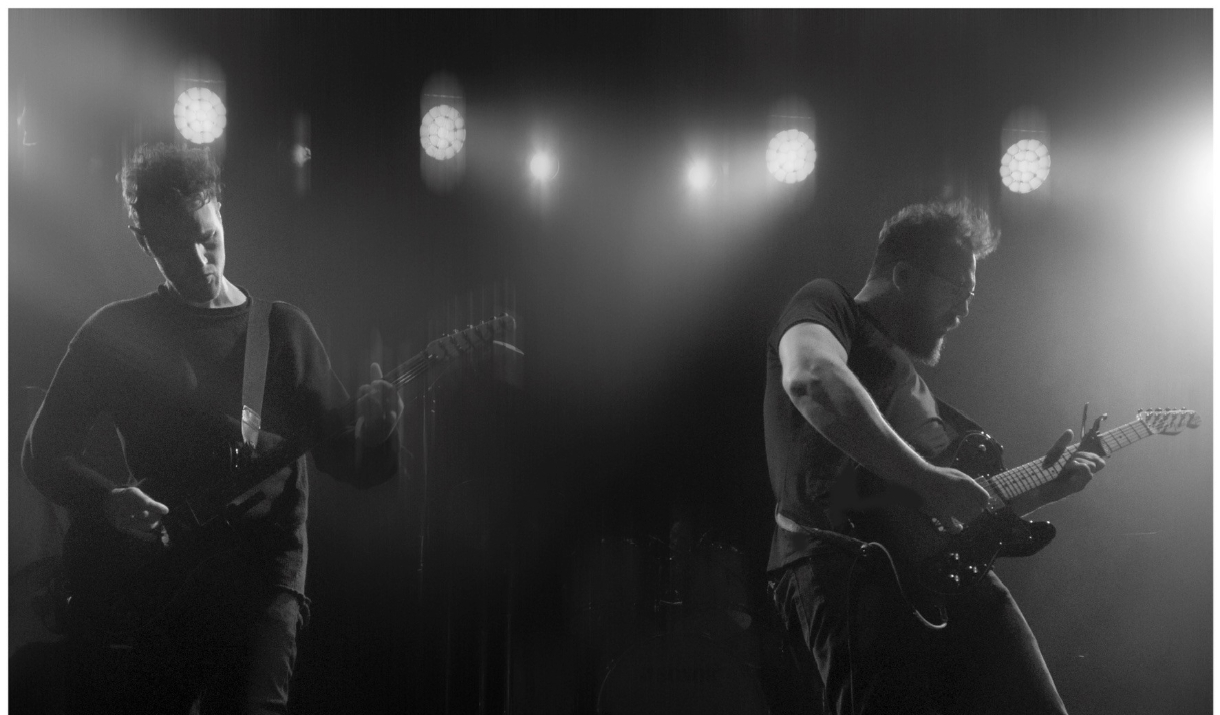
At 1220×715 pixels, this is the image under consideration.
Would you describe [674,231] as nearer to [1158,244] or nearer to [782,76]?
[782,76]

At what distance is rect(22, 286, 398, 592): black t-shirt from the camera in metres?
2.04

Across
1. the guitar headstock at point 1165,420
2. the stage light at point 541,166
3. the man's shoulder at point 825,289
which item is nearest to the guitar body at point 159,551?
the stage light at point 541,166

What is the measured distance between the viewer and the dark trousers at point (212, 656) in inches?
80.0

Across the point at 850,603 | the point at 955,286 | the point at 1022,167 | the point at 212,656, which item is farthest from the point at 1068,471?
the point at 212,656

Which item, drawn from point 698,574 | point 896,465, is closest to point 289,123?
point 698,574

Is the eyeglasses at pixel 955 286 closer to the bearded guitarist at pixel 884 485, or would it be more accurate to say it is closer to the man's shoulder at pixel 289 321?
the bearded guitarist at pixel 884 485

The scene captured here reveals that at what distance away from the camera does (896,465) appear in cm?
202

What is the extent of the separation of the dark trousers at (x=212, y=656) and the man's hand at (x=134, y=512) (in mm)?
177

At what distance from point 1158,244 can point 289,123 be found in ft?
7.19

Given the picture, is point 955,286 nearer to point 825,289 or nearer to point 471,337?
point 825,289

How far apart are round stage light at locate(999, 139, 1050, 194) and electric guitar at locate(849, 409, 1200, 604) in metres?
0.63

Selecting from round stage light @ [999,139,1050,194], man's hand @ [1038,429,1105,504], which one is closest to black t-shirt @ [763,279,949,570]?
man's hand @ [1038,429,1105,504]

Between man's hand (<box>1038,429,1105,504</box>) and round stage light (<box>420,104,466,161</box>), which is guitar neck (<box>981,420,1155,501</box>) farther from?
round stage light (<box>420,104,466,161</box>)

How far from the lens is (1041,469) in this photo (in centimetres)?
210
